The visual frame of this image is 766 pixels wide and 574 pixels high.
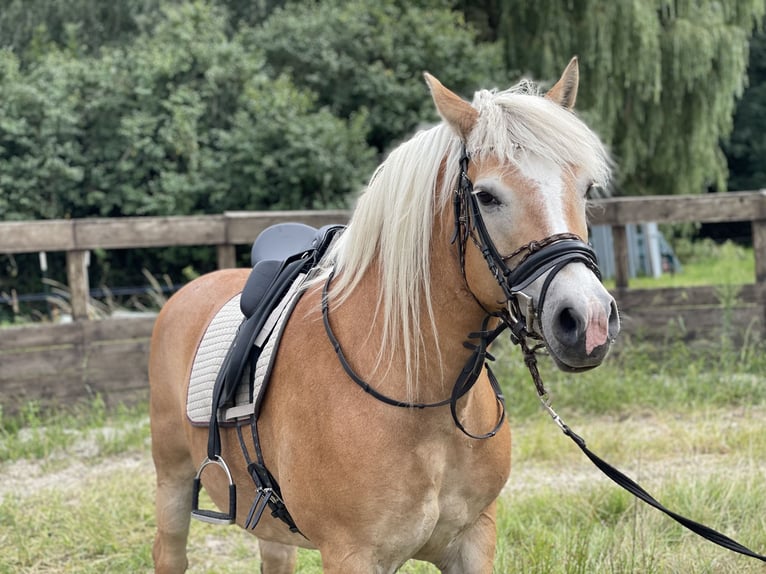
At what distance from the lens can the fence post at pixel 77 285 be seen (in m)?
5.95

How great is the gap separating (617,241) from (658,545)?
12.7 feet

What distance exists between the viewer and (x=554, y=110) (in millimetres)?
2033

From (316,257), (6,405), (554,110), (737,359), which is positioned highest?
(554,110)

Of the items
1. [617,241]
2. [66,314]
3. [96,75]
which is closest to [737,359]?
[617,241]

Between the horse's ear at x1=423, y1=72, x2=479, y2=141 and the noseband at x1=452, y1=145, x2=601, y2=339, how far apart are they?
0.06 m

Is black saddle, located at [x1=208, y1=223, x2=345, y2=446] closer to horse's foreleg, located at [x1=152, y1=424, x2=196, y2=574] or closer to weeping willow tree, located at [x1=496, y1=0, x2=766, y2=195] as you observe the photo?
horse's foreleg, located at [x1=152, y1=424, x2=196, y2=574]

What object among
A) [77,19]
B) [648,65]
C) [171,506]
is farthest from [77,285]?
[77,19]

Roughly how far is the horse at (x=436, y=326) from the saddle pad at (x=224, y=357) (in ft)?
0.12

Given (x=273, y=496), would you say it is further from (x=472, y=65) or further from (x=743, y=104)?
(x=743, y=104)

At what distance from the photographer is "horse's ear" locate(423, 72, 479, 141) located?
1.98 metres

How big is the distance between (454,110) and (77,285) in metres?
4.65

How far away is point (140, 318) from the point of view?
6062 mm

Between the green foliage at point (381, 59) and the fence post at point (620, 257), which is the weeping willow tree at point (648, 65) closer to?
the green foliage at point (381, 59)

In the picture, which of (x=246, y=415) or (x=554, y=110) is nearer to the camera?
(x=554, y=110)
